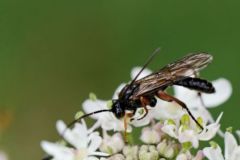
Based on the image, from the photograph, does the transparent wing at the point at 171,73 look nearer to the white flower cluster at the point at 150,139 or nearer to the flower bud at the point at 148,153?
the white flower cluster at the point at 150,139

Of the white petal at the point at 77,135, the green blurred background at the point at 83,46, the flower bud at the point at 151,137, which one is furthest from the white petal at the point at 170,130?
the green blurred background at the point at 83,46

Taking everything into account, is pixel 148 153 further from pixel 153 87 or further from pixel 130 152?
pixel 153 87

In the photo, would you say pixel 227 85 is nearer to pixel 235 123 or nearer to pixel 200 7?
pixel 235 123

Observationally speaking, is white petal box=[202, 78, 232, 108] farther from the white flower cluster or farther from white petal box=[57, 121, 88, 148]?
white petal box=[57, 121, 88, 148]

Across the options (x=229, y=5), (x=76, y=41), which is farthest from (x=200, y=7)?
(x=76, y=41)

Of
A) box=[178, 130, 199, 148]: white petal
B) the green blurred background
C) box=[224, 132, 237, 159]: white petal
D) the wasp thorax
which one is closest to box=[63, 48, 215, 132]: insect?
the wasp thorax

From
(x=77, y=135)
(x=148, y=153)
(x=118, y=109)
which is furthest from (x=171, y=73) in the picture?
(x=77, y=135)
